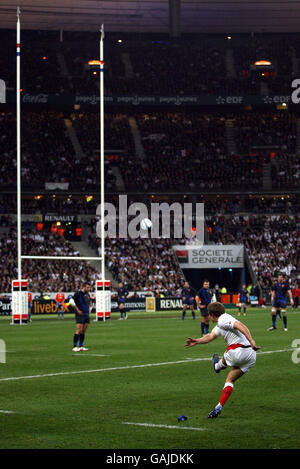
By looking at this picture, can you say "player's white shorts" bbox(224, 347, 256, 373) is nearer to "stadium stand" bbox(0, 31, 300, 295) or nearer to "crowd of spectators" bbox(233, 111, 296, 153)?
"stadium stand" bbox(0, 31, 300, 295)

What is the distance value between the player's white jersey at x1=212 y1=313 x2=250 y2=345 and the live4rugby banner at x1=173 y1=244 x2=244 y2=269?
47.5 metres

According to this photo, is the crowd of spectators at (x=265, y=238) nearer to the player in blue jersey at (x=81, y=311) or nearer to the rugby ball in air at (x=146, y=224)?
the rugby ball in air at (x=146, y=224)

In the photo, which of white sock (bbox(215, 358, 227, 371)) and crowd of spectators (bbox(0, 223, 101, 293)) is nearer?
white sock (bbox(215, 358, 227, 371))

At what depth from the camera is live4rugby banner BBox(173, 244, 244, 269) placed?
58875mm

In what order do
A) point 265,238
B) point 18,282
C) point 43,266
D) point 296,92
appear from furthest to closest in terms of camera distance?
point 296,92 → point 265,238 → point 43,266 → point 18,282

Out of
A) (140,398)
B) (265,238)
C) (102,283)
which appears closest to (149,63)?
(265,238)

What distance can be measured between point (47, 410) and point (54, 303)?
34.6m

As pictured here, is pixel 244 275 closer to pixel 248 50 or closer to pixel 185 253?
pixel 185 253

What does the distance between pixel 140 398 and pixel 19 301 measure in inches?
816

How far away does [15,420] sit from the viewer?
10906 millimetres

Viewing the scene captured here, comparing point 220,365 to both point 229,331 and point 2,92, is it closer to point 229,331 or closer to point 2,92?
point 229,331

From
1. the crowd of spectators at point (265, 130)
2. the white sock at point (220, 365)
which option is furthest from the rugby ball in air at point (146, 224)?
the white sock at point (220, 365)

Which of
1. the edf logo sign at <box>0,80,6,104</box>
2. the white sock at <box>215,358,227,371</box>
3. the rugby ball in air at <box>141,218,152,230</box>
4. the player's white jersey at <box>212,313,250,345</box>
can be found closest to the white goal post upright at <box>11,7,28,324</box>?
the white sock at <box>215,358,227,371</box>

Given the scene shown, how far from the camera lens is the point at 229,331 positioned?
11289mm
